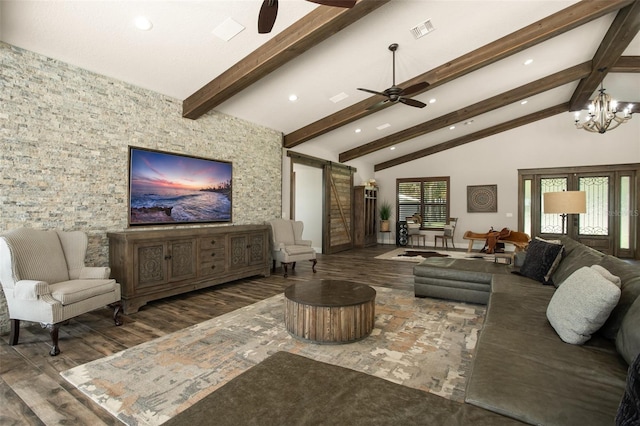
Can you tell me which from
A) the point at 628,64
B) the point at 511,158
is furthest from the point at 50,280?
the point at 511,158

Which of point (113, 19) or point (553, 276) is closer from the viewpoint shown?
point (113, 19)

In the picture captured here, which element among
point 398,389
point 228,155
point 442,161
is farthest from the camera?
point 442,161

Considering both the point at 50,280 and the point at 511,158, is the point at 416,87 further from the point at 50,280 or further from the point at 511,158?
the point at 511,158

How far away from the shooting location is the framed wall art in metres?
9.41

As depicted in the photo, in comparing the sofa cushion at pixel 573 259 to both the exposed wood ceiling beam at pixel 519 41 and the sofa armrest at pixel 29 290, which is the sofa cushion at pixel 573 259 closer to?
the exposed wood ceiling beam at pixel 519 41

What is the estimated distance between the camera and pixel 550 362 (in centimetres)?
165

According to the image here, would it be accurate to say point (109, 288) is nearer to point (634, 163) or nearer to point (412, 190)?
point (412, 190)

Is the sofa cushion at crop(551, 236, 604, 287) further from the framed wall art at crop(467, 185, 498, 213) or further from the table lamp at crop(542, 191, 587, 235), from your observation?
the framed wall art at crop(467, 185, 498, 213)

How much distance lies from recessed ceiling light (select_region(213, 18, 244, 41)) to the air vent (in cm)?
219

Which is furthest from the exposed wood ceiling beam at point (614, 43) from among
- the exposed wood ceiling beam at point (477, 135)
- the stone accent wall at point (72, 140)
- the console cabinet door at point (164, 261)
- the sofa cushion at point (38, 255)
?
the sofa cushion at point (38, 255)

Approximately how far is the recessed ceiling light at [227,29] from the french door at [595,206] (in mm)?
8245

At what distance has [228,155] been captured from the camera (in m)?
5.57

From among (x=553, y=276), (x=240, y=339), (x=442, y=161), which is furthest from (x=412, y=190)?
(x=240, y=339)

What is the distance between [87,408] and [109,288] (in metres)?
1.59
